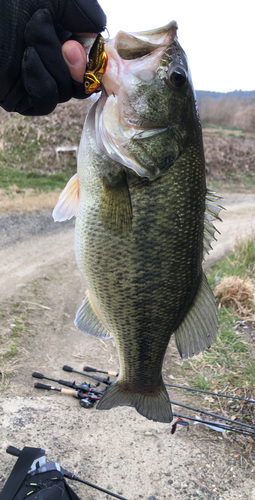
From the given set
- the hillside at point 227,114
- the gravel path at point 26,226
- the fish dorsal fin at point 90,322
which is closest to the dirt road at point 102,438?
the fish dorsal fin at point 90,322

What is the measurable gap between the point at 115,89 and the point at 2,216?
717 cm

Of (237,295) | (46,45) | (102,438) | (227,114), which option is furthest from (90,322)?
(227,114)

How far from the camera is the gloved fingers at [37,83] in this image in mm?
1520

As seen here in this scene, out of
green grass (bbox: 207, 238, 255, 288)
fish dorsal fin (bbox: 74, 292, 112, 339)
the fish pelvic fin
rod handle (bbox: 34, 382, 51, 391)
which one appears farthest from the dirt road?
green grass (bbox: 207, 238, 255, 288)

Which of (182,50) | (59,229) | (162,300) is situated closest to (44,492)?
(162,300)

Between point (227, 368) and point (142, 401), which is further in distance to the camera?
point (227, 368)

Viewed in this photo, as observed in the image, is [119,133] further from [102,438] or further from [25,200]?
[25,200]

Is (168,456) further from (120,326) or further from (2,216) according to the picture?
(2,216)

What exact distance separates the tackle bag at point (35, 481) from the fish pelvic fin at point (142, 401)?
0.87m

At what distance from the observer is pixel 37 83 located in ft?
5.13

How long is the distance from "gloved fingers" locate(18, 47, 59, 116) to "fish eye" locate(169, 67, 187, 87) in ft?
1.71

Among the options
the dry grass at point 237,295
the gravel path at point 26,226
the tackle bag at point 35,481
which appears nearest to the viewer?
the tackle bag at point 35,481

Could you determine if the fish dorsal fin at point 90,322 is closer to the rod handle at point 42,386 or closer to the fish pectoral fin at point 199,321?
the fish pectoral fin at point 199,321

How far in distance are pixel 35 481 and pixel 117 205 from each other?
1.98 m
